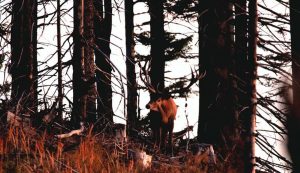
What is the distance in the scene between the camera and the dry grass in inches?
223

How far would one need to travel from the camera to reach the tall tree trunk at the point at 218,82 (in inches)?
347

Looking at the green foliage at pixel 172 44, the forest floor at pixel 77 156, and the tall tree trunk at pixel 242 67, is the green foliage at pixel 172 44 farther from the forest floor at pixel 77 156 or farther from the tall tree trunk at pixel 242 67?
the forest floor at pixel 77 156

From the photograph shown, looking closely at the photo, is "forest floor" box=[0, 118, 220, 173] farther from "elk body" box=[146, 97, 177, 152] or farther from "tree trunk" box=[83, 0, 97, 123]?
"elk body" box=[146, 97, 177, 152]

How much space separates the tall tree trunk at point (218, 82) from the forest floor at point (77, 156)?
5.15 ft

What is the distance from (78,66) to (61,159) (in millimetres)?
2935

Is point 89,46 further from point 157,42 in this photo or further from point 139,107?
point 157,42

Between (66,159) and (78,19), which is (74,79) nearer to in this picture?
(78,19)

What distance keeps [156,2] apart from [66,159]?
1313 centimetres

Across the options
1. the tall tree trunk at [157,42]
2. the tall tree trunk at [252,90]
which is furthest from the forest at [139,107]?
the tall tree trunk at [157,42]

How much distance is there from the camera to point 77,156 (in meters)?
6.12

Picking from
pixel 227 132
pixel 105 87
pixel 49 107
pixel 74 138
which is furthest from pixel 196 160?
pixel 105 87

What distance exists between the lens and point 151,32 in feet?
61.8

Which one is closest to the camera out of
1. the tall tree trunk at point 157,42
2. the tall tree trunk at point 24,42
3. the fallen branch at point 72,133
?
the fallen branch at point 72,133

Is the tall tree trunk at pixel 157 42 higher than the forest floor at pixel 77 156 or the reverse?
higher
